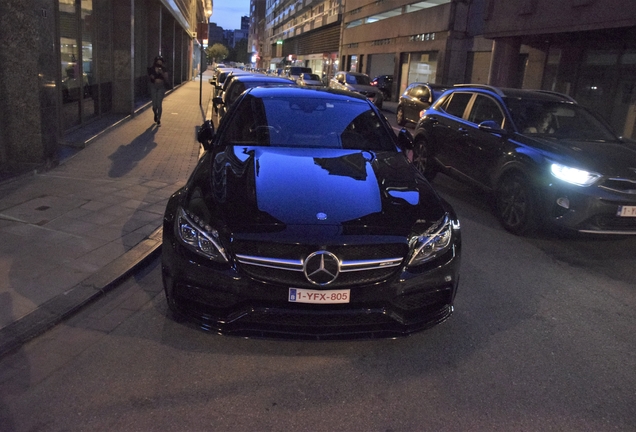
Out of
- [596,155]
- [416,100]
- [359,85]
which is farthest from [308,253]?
[359,85]

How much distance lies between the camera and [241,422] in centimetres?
288

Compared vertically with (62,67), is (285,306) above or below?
below

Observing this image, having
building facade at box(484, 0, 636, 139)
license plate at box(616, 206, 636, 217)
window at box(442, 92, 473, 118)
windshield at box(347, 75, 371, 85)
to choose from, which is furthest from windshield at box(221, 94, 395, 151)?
windshield at box(347, 75, 371, 85)

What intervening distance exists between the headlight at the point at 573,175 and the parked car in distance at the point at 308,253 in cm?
266

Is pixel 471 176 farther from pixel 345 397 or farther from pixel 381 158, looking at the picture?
pixel 345 397

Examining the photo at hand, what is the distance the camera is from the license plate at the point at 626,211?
582 centimetres

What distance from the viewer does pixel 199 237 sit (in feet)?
11.3

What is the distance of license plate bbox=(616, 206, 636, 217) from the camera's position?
5824 mm

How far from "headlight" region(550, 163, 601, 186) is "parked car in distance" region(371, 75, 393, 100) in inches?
1161

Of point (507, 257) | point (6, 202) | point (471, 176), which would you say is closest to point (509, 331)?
point (507, 257)

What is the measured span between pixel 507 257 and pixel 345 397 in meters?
3.41

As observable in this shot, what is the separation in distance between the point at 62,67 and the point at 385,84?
27927 millimetres

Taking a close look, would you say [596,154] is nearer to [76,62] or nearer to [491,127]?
[491,127]

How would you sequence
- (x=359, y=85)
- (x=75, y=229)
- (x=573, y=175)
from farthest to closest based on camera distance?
(x=359, y=85) → (x=573, y=175) → (x=75, y=229)
